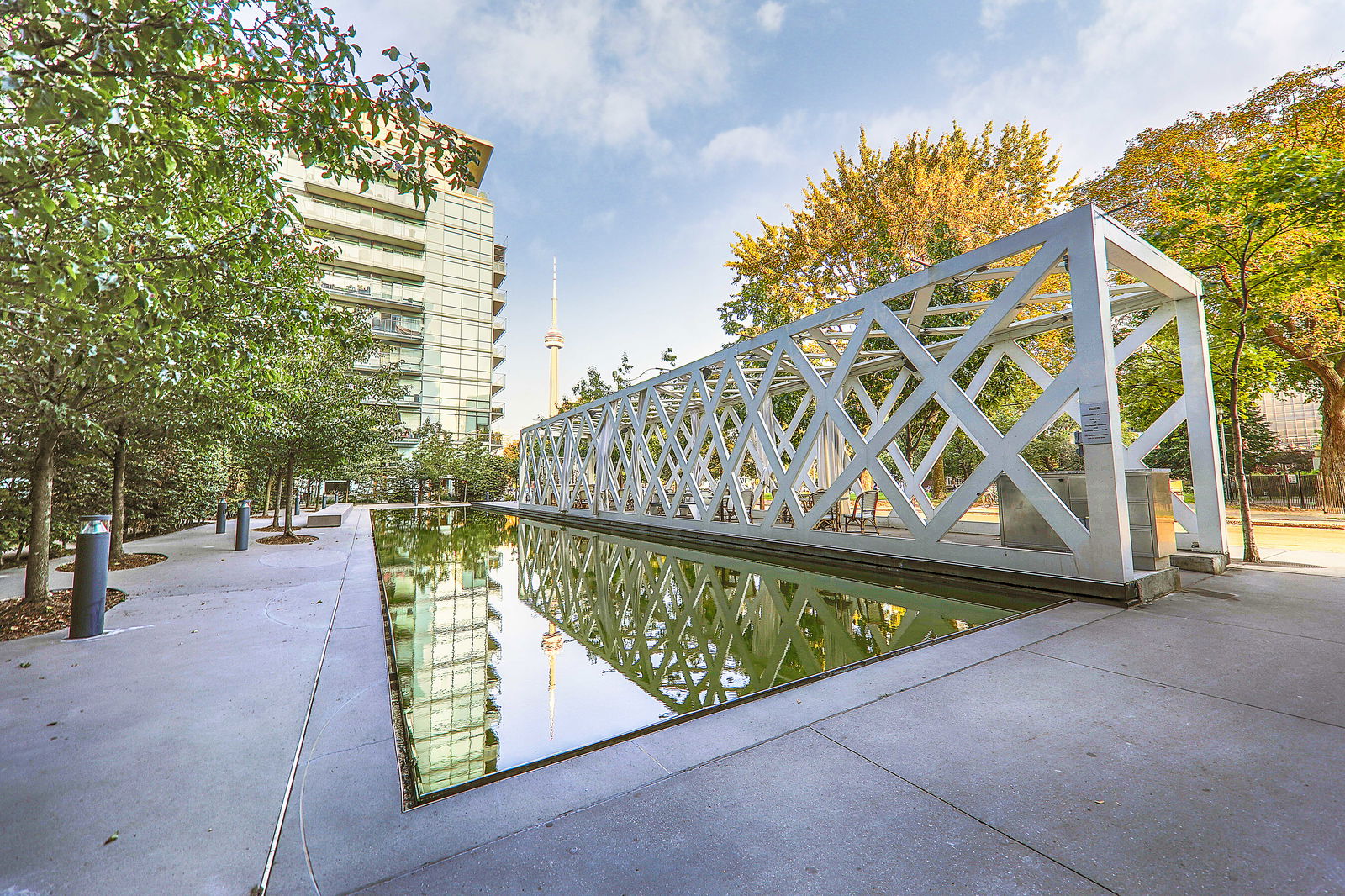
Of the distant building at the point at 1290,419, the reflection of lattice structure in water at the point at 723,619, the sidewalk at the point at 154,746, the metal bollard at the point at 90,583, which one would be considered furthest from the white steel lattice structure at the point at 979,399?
the distant building at the point at 1290,419

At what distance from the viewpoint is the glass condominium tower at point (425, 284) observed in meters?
41.9

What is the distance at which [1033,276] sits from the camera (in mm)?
6641

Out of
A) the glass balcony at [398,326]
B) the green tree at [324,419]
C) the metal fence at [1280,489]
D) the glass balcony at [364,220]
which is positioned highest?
the glass balcony at [364,220]

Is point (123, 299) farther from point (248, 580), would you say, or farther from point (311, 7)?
point (248, 580)

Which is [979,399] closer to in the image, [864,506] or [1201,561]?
[864,506]

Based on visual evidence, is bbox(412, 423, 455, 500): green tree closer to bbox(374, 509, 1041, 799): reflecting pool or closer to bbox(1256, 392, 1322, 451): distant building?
bbox(374, 509, 1041, 799): reflecting pool

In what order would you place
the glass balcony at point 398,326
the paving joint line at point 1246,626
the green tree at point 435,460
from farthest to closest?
the glass balcony at point 398,326 → the green tree at point 435,460 → the paving joint line at point 1246,626

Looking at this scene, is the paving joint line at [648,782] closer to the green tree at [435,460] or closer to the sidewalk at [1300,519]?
the sidewalk at [1300,519]

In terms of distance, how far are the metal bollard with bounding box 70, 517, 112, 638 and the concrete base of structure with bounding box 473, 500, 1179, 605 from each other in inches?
334

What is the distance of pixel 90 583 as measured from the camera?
16.9ft

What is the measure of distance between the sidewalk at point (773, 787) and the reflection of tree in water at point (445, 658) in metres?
0.24

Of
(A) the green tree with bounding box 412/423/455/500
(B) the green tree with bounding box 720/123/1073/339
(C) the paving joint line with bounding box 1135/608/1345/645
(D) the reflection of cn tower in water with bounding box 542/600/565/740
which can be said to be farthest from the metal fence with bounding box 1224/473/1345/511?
(A) the green tree with bounding box 412/423/455/500

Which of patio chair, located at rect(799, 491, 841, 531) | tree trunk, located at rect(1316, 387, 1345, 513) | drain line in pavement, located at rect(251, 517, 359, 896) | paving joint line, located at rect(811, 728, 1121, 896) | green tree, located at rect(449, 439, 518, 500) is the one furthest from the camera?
green tree, located at rect(449, 439, 518, 500)

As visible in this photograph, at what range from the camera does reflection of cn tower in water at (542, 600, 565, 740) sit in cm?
351
